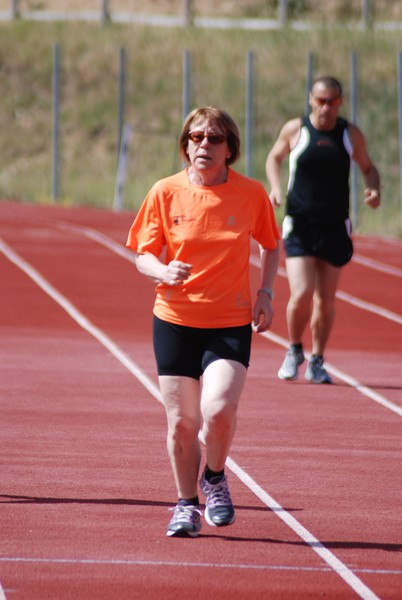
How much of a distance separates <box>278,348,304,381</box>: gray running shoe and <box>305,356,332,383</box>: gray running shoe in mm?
82

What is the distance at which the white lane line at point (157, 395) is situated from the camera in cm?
650

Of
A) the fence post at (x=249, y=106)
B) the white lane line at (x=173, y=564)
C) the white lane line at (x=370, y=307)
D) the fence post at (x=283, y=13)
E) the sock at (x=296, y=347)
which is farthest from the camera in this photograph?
the fence post at (x=283, y=13)

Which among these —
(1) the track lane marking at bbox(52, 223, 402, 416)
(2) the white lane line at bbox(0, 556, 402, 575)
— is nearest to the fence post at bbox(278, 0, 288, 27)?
(1) the track lane marking at bbox(52, 223, 402, 416)

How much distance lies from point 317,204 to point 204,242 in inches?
202

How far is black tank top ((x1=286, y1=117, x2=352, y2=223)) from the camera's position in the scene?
1192cm

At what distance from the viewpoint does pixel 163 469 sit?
29.1 ft

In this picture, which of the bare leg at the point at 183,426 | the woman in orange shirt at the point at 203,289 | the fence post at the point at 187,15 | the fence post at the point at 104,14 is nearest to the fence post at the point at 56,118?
the fence post at the point at 187,15

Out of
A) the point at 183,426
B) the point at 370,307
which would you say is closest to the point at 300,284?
the point at 183,426

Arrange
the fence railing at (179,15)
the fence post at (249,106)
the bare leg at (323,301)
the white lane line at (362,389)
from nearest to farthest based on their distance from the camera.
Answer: the white lane line at (362,389) < the bare leg at (323,301) < the fence post at (249,106) < the fence railing at (179,15)

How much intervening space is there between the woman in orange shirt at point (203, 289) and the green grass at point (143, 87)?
2910cm

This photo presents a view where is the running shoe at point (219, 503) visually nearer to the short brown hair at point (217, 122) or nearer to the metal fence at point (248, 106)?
the short brown hair at point (217, 122)

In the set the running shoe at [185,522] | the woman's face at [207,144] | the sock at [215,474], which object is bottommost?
the running shoe at [185,522]

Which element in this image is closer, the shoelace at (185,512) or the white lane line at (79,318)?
the shoelace at (185,512)

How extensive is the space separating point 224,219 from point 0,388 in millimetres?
5284
